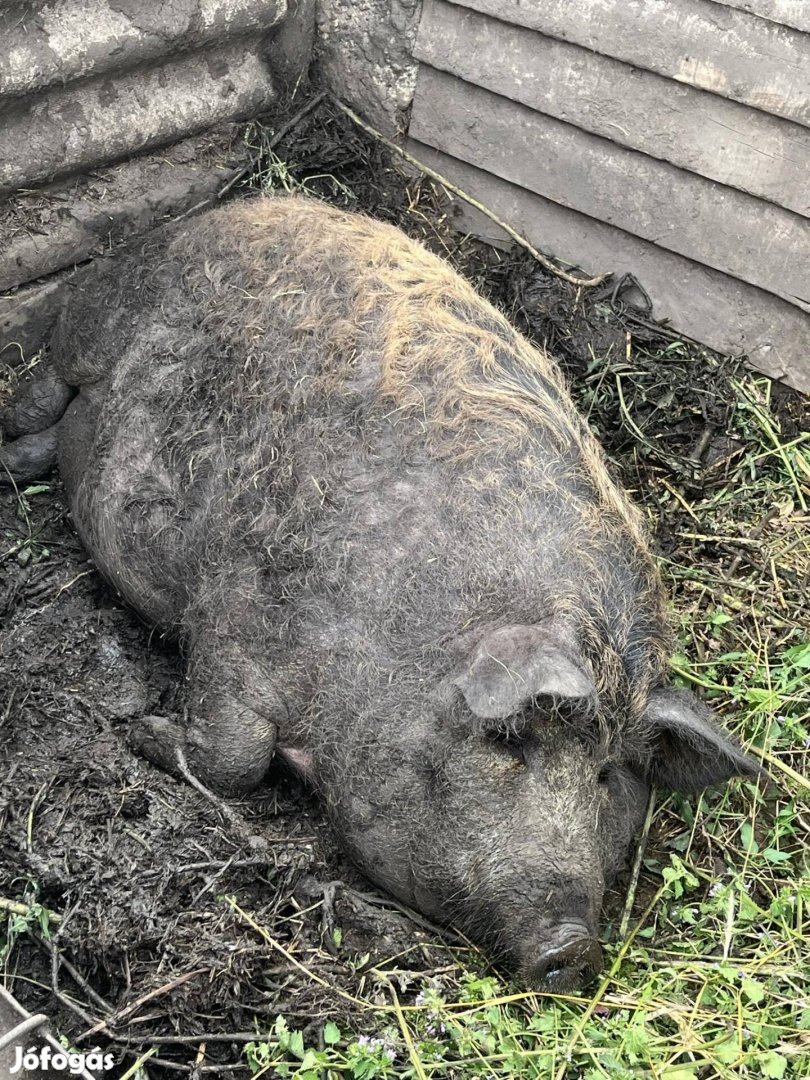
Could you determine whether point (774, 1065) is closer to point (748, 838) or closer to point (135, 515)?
point (748, 838)

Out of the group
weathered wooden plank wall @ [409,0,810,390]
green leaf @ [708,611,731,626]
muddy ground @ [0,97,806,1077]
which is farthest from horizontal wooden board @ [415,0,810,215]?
green leaf @ [708,611,731,626]

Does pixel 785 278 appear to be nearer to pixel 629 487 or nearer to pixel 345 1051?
pixel 629 487

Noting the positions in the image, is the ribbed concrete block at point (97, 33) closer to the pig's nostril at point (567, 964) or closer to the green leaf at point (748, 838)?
the pig's nostril at point (567, 964)

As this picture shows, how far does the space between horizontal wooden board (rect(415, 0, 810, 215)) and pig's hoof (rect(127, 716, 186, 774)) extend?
2.55 meters

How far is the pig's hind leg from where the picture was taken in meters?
4.03

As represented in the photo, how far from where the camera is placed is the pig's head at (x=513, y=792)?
106 inches

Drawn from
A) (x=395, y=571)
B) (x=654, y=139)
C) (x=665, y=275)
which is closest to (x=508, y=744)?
(x=395, y=571)

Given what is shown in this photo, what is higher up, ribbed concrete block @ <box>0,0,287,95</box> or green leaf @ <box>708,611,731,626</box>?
ribbed concrete block @ <box>0,0,287,95</box>

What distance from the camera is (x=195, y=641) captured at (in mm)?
3348

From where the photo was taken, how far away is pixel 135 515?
3.55 meters

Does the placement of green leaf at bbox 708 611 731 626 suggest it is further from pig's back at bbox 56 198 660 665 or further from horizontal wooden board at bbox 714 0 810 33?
horizontal wooden board at bbox 714 0 810 33

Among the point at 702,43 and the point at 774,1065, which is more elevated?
the point at 702,43

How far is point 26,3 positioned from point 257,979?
2940mm

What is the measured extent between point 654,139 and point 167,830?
281 cm
